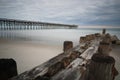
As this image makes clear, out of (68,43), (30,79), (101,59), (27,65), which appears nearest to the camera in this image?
(101,59)

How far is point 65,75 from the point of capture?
200cm

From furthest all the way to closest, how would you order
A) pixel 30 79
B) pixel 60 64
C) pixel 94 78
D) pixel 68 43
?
1. pixel 68 43
2. pixel 60 64
3. pixel 30 79
4. pixel 94 78

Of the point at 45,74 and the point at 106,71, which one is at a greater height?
the point at 106,71

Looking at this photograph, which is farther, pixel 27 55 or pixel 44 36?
pixel 44 36

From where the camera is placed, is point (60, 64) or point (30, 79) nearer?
point (30, 79)

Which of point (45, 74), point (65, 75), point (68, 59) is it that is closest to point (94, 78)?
point (65, 75)

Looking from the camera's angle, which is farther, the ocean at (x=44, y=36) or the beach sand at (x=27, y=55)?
the ocean at (x=44, y=36)

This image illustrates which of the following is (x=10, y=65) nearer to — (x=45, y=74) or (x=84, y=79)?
(x=45, y=74)

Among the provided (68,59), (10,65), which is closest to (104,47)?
(68,59)

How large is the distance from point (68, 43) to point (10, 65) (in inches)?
134

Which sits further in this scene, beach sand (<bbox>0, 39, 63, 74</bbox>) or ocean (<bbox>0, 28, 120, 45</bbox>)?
ocean (<bbox>0, 28, 120, 45</bbox>)

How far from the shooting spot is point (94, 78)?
169cm

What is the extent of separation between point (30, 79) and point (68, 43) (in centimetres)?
350

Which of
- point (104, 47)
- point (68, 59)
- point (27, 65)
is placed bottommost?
point (27, 65)
